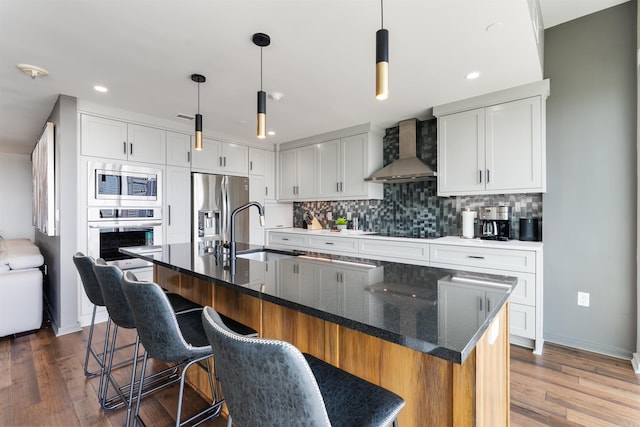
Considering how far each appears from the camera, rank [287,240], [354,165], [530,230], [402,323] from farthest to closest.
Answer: [287,240]
[354,165]
[530,230]
[402,323]

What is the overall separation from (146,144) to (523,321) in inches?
173

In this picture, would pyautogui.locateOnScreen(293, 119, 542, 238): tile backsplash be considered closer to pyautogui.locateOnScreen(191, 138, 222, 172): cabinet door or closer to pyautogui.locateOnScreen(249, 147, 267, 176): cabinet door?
pyautogui.locateOnScreen(249, 147, 267, 176): cabinet door

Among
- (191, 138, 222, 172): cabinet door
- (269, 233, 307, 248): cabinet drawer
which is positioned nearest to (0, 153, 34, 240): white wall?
(191, 138, 222, 172): cabinet door

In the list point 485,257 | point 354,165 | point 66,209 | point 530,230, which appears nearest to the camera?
point 485,257

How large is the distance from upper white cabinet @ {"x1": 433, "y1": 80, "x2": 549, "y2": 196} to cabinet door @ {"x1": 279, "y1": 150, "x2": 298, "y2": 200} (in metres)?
2.38

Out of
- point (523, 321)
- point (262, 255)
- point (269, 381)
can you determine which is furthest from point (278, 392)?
point (523, 321)

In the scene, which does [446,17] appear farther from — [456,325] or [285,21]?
[456,325]

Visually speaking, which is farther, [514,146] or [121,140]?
[121,140]

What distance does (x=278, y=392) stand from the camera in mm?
689

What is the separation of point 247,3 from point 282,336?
1.80m

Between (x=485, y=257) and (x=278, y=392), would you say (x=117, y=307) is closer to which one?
(x=278, y=392)

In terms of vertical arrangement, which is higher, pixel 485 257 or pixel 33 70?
pixel 33 70

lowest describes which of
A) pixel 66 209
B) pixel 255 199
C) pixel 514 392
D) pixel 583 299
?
pixel 514 392

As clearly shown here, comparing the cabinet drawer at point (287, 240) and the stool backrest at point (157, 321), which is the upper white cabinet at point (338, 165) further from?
the stool backrest at point (157, 321)
